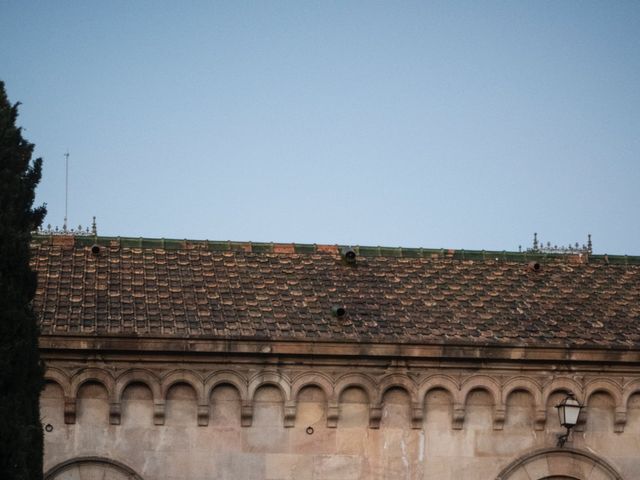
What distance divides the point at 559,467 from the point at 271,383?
491 cm

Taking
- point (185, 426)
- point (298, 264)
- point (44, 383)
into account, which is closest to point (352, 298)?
point (298, 264)

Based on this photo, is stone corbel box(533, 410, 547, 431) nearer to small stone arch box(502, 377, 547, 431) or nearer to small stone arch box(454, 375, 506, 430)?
small stone arch box(502, 377, 547, 431)

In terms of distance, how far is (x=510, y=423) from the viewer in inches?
1259

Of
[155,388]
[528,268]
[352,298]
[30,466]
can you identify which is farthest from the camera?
[528,268]

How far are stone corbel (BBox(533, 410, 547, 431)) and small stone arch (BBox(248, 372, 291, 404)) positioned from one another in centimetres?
404

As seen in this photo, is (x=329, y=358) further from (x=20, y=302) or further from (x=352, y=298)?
(x=20, y=302)

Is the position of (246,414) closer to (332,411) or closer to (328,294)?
(332,411)

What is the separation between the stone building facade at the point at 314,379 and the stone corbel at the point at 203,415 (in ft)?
0.12

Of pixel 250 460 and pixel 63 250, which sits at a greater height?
pixel 63 250

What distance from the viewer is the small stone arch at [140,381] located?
101 feet

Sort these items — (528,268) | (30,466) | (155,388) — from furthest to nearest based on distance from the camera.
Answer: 1. (528,268)
2. (155,388)
3. (30,466)

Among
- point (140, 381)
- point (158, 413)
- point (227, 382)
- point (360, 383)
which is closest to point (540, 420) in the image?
point (360, 383)

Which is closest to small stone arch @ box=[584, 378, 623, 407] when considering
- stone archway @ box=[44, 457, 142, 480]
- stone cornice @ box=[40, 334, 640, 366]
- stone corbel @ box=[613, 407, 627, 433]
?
stone corbel @ box=[613, 407, 627, 433]

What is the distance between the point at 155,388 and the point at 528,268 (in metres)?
7.95
